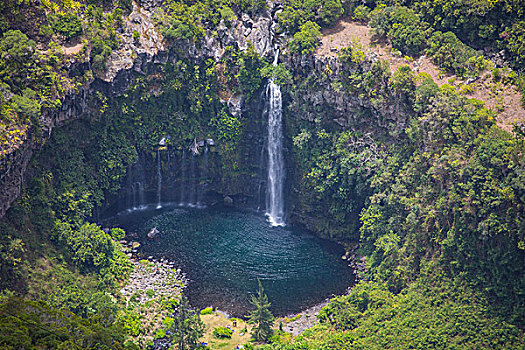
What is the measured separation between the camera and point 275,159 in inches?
3393

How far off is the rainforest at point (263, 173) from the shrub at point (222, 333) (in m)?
0.46

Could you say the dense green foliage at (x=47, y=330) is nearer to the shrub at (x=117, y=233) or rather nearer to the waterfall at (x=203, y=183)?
the shrub at (x=117, y=233)

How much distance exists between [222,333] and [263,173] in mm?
29826

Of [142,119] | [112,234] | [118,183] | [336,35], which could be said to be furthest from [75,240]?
[336,35]

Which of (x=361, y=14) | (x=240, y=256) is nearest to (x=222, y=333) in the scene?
(x=240, y=256)

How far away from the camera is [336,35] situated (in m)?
82.6

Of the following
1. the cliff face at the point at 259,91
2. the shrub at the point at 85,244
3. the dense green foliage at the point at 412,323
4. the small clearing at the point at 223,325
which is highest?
the cliff face at the point at 259,91

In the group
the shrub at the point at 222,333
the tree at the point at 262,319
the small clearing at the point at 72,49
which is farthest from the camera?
the small clearing at the point at 72,49

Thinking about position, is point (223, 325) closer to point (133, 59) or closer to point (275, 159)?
point (275, 159)

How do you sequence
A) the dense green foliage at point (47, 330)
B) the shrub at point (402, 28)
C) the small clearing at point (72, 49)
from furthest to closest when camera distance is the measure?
the shrub at point (402, 28) → the small clearing at point (72, 49) → the dense green foliage at point (47, 330)

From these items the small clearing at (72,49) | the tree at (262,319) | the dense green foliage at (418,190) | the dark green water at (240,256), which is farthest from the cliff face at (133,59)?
the tree at (262,319)

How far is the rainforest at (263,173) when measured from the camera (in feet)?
197

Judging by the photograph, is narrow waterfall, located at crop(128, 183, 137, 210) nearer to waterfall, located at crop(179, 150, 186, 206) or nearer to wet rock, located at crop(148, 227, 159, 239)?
waterfall, located at crop(179, 150, 186, 206)

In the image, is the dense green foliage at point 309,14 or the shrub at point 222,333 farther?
the dense green foliage at point 309,14
